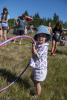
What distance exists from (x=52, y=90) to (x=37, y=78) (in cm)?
63

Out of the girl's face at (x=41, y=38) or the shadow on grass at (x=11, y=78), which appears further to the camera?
the shadow on grass at (x=11, y=78)

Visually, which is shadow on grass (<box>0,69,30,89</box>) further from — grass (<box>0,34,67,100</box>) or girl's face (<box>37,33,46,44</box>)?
girl's face (<box>37,33,46,44</box>)

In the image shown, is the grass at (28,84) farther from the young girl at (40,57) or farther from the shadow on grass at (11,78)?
the young girl at (40,57)

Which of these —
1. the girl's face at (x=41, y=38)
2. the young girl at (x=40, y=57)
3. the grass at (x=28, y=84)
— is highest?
the girl's face at (x=41, y=38)

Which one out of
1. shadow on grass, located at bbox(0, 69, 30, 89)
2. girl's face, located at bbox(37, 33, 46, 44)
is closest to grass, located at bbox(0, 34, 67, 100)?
shadow on grass, located at bbox(0, 69, 30, 89)

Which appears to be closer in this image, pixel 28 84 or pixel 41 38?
pixel 41 38

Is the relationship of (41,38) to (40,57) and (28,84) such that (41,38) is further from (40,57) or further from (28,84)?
(28,84)

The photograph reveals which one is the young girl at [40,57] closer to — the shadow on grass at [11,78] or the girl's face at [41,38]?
the girl's face at [41,38]

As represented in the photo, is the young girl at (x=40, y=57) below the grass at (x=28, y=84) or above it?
above

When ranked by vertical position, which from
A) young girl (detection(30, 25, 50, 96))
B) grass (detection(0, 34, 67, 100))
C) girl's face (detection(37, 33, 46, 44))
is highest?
girl's face (detection(37, 33, 46, 44))

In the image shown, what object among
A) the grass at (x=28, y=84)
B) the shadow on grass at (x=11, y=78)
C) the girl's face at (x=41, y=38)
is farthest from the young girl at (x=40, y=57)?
the shadow on grass at (x=11, y=78)

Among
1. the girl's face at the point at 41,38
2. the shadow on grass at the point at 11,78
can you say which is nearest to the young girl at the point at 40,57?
the girl's face at the point at 41,38

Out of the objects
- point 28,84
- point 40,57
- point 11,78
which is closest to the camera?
point 40,57

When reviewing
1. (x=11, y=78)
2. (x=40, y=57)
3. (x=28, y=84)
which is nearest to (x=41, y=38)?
(x=40, y=57)
